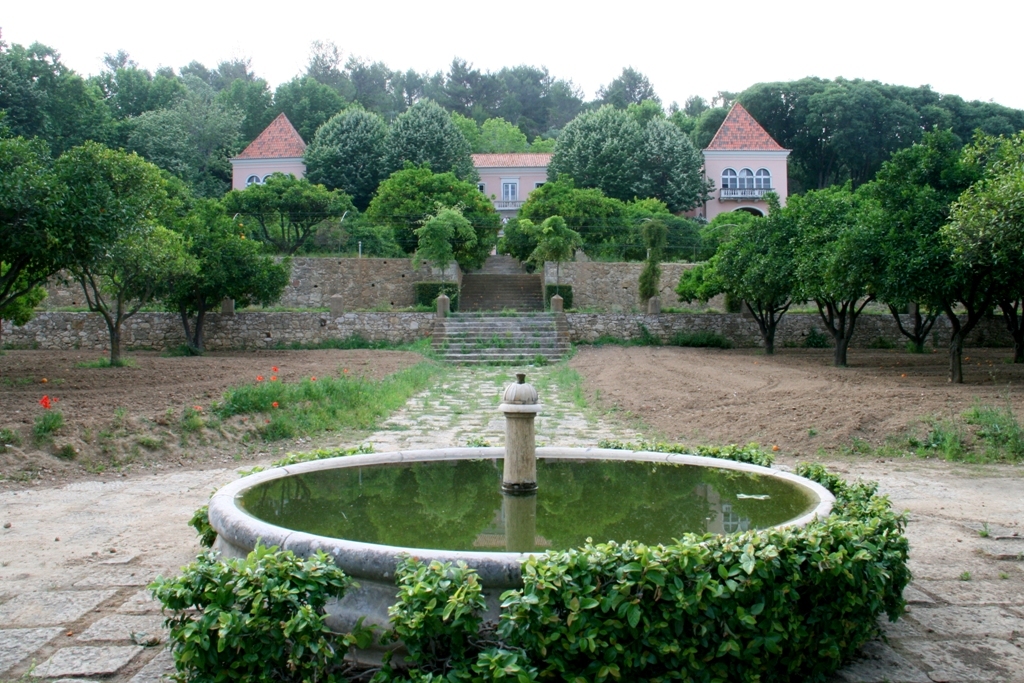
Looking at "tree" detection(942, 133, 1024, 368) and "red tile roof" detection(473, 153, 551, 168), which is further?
"red tile roof" detection(473, 153, 551, 168)

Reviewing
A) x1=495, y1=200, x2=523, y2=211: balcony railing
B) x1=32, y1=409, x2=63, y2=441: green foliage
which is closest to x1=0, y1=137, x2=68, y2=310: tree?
x1=32, y1=409, x2=63, y2=441: green foliage

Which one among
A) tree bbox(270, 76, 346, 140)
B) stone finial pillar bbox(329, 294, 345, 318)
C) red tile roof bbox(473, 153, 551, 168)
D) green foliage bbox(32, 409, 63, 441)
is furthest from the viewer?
tree bbox(270, 76, 346, 140)

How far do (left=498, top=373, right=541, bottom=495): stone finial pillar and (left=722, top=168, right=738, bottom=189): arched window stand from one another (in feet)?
143

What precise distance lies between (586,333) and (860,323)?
9.70 metres

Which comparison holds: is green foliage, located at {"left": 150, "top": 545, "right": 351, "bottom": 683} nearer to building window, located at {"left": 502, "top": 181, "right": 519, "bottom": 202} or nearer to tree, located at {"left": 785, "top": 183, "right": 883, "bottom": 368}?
tree, located at {"left": 785, "top": 183, "right": 883, "bottom": 368}

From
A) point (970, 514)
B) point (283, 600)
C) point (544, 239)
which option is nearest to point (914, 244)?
point (970, 514)

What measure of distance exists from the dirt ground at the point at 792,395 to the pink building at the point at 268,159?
29.6 meters

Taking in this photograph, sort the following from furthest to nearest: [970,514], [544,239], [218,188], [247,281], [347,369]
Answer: [218,188] < [544,239] < [247,281] < [347,369] < [970,514]

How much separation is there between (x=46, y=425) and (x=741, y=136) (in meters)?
44.5

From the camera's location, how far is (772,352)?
23.5 meters

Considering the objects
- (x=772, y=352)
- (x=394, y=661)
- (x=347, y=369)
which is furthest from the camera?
(x=772, y=352)

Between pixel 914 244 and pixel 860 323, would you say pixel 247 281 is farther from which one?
pixel 860 323

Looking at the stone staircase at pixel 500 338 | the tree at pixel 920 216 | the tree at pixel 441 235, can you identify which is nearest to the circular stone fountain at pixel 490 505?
the tree at pixel 920 216

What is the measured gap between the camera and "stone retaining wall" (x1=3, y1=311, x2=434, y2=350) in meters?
23.4
